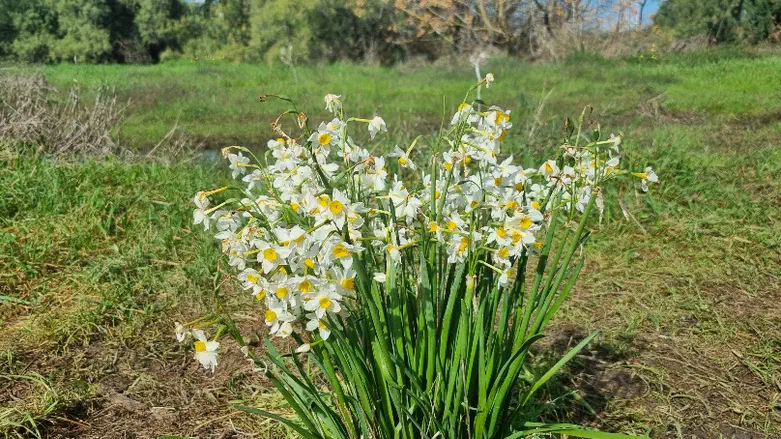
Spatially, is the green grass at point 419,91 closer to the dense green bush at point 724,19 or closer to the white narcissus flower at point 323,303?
the dense green bush at point 724,19

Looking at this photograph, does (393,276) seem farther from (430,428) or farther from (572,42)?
(572,42)

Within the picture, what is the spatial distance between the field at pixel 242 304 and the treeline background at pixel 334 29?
9546mm

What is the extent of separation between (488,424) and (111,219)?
2294 mm

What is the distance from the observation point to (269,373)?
1.19 metres

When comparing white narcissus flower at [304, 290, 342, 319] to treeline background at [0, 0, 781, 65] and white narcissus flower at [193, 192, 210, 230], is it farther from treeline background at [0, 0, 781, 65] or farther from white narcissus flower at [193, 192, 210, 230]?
treeline background at [0, 0, 781, 65]

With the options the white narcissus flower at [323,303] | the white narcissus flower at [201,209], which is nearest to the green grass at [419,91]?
the white narcissus flower at [201,209]

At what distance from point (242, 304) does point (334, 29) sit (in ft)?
48.5

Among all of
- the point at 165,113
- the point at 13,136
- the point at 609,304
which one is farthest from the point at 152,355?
the point at 165,113

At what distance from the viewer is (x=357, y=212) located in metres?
1.09

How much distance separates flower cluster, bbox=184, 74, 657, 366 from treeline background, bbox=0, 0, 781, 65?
493 inches

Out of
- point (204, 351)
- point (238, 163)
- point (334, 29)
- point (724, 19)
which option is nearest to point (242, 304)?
point (238, 163)

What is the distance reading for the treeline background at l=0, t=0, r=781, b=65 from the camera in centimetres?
1363

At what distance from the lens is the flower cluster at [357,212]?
106 cm

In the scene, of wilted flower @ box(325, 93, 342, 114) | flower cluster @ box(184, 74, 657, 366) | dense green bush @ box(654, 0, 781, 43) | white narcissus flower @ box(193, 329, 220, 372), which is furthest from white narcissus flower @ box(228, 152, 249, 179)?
dense green bush @ box(654, 0, 781, 43)
